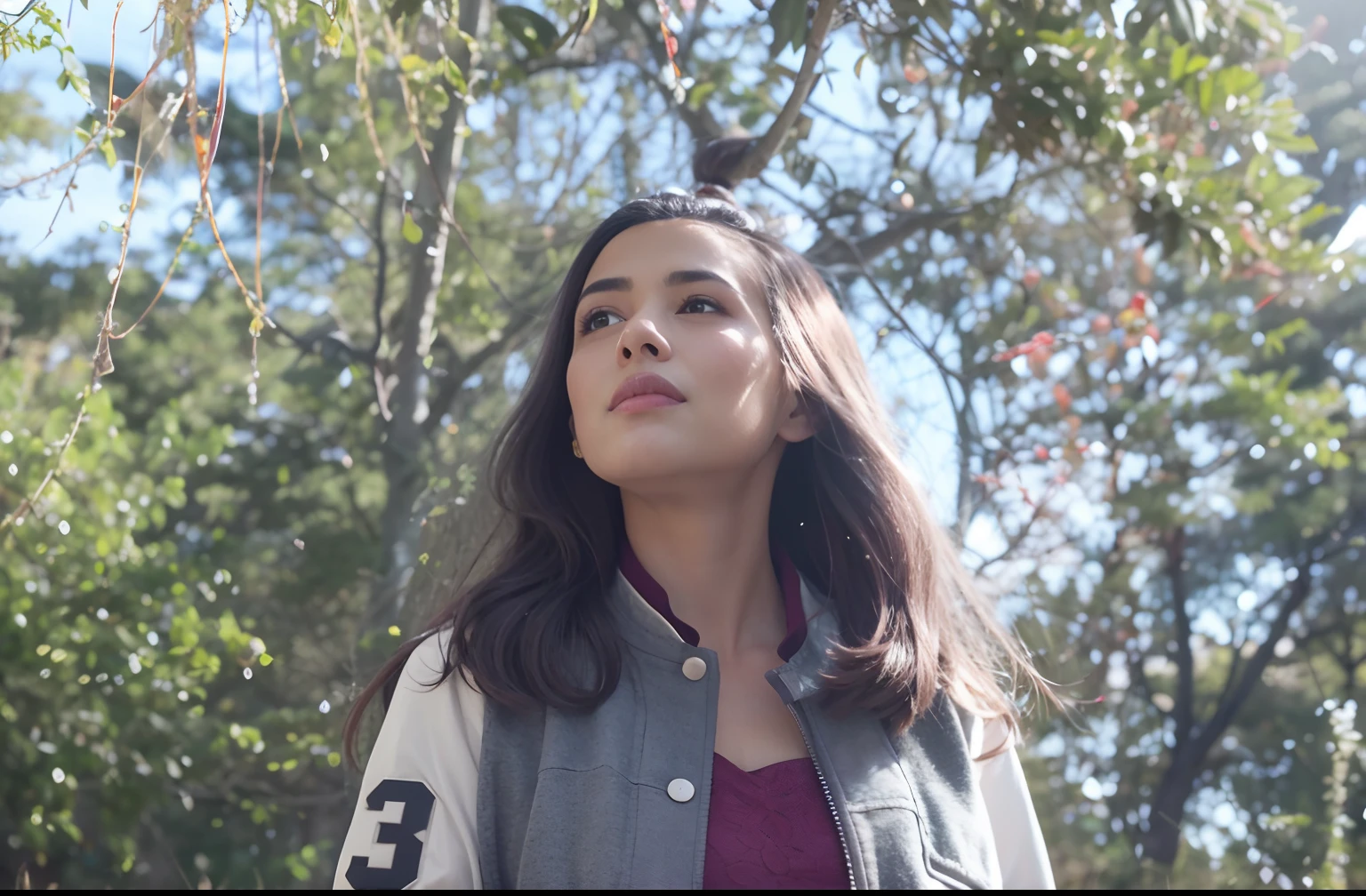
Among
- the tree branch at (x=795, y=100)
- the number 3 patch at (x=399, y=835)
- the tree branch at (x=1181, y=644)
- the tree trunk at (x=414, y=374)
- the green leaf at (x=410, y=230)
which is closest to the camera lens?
the number 3 patch at (x=399, y=835)

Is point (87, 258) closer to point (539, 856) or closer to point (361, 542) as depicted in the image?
point (361, 542)

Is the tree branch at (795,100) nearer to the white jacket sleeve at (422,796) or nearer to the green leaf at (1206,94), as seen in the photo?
the green leaf at (1206,94)

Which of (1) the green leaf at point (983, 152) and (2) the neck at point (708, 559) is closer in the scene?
(2) the neck at point (708, 559)

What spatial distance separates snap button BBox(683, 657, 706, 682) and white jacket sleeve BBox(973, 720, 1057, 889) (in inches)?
17.1

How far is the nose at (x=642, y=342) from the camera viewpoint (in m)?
1.48

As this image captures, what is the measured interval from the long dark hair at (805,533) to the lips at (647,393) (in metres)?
0.23

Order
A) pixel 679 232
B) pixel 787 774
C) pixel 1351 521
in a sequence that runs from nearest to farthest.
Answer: pixel 787 774 < pixel 679 232 < pixel 1351 521

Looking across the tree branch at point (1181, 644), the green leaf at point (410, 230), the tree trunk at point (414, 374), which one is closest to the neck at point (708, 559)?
the green leaf at point (410, 230)

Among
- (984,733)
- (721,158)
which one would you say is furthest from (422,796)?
(721,158)

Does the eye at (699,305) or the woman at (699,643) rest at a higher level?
the eye at (699,305)

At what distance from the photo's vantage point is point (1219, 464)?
4258mm

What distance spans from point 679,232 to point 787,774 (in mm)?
790

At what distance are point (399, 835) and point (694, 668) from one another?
16.4 inches

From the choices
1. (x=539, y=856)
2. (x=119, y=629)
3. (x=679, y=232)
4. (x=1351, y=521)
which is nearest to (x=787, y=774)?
(x=539, y=856)
